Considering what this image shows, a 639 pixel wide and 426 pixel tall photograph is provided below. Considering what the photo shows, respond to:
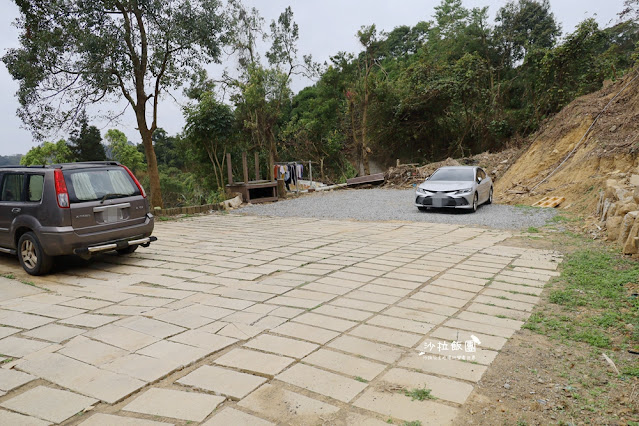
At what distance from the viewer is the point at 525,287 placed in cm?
481

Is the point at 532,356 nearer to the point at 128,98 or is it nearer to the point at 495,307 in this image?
the point at 495,307

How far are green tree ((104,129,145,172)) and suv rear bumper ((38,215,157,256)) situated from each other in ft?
132

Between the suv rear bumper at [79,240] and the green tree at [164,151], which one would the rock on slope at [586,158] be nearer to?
the suv rear bumper at [79,240]

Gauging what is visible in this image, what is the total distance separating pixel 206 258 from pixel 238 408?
4.32 m

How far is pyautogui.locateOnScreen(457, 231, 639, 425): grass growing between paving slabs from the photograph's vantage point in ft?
7.96

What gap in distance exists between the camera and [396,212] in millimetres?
12109

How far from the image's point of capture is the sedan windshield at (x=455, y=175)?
1220cm

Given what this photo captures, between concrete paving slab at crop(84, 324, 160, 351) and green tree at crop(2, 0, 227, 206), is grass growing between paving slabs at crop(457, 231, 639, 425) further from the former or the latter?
green tree at crop(2, 0, 227, 206)

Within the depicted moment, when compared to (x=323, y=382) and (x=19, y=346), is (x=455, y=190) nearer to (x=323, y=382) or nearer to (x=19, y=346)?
(x=323, y=382)

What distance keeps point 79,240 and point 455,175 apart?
32.7 ft

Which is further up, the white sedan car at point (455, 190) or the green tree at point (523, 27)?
the green tree at point (523, 27)

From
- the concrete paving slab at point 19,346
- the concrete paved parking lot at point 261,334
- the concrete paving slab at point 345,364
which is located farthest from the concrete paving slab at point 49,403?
the concrete paving slab at point 345,364

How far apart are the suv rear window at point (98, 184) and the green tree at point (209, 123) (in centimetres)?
1174

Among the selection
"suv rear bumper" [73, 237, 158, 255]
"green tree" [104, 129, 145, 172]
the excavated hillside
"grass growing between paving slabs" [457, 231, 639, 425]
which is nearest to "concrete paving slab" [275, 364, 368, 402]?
"grass growing between paving slabs" [457, 231, 639, 425]
